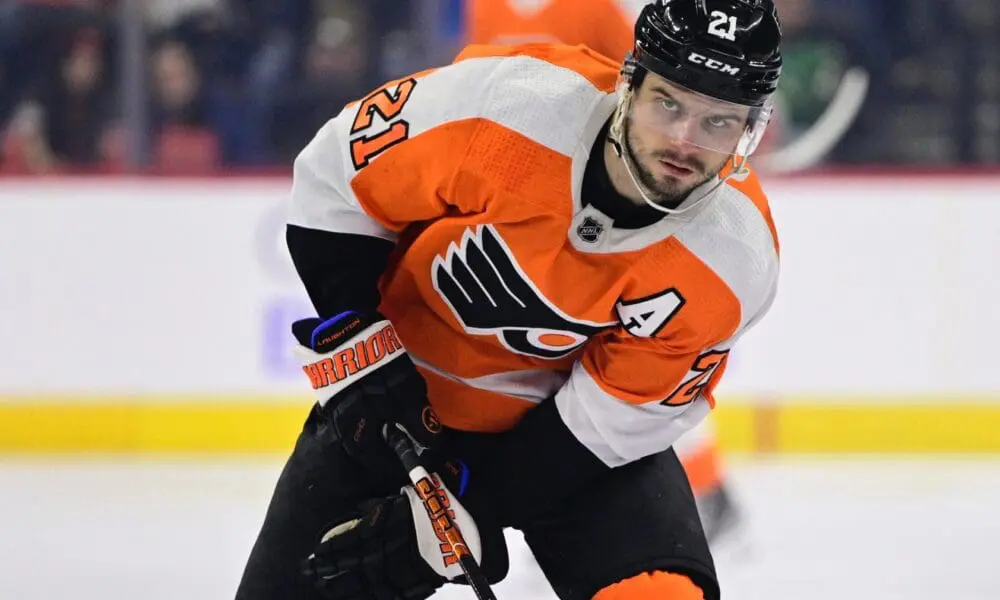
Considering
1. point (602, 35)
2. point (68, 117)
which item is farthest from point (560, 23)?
point (68, 117)

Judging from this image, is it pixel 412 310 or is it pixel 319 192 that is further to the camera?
pixel 412 310

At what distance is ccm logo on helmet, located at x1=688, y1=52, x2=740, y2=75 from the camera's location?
1.68 metres

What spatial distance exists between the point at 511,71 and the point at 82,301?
2.71 metres

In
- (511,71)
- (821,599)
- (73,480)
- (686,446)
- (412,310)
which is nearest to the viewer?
(511,71)

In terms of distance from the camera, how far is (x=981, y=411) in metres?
4.24

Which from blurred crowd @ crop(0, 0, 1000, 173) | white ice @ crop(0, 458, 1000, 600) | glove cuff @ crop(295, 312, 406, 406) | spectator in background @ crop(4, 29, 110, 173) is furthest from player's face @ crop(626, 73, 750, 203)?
spectator in background @ crop(4, 29, 110, 173)

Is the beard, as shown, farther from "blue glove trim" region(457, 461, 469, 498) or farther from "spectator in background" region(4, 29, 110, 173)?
"spectator in background" region(4, 29, 110, 173)

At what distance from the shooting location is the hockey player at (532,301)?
5.75 feet

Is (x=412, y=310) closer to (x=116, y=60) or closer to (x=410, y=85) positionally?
(x=410, y=85)

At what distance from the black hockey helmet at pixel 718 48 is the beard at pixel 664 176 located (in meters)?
0.08

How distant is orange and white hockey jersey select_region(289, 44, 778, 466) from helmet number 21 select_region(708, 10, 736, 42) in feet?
0.59

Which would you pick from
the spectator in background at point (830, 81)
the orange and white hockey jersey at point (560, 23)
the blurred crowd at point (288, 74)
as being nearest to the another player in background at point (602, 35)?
the orange and white hockey jersey at point (560, 23)

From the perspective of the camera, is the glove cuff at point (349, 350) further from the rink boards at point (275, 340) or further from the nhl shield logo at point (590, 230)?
the rink boards at point (275, 340)

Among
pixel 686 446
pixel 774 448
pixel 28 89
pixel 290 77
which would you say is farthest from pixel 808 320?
pixel 28 89
